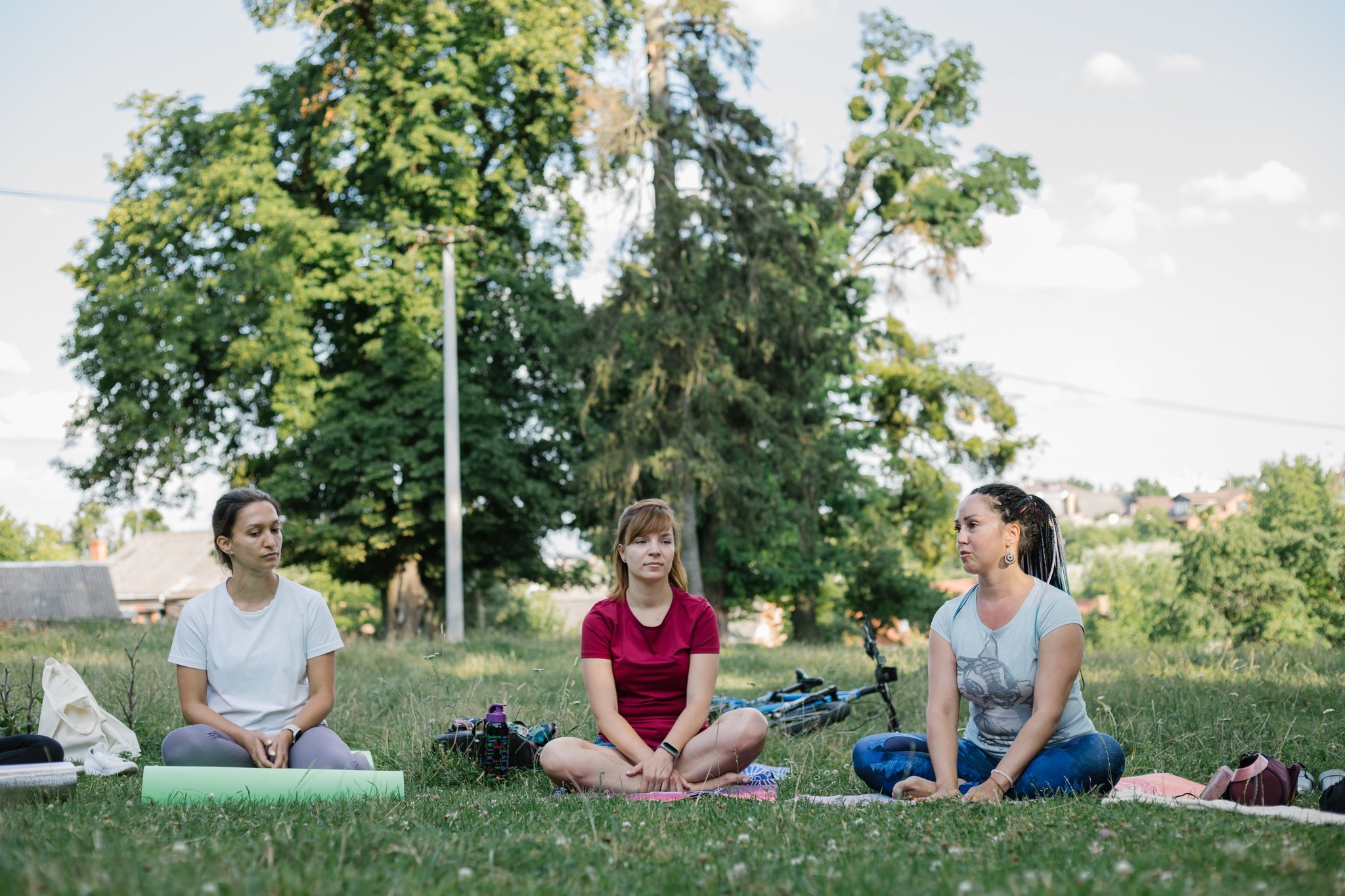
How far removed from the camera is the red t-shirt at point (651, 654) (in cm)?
566

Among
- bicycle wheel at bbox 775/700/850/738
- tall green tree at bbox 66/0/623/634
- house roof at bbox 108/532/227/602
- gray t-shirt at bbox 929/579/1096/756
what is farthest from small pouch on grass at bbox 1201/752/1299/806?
house roof at bbox 108/532/227/602

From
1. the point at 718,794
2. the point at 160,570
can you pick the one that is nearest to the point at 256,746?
the point at 718,794

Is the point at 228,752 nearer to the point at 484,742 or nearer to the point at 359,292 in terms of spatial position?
the point at 484,742

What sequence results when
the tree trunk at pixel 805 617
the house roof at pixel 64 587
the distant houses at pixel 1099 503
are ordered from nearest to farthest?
the tree trunk at pixel 805 617 < the house roof at pixel 64 587 < the distant houses at pixel 1099 503

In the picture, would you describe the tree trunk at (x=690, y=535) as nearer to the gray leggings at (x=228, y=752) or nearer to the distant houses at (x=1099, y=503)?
the gray leggings at (x=228, y=752)

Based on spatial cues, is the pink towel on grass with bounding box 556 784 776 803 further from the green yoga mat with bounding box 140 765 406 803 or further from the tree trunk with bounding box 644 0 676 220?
the tree trunk with bounding box 644 0 676 220

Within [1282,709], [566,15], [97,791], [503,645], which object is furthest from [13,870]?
[566,15]

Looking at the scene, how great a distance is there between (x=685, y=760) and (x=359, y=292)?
19.0 m

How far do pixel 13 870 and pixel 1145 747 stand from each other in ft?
19.5

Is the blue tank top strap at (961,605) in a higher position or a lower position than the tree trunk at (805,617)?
higher

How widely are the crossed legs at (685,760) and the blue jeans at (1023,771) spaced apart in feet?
1.94

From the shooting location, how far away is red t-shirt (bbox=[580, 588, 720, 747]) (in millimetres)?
5660

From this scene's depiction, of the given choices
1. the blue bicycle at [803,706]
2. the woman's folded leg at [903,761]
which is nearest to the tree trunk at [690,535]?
the blue bicycle at [803,706]

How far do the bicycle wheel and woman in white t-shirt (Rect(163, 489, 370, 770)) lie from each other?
10.8ft
